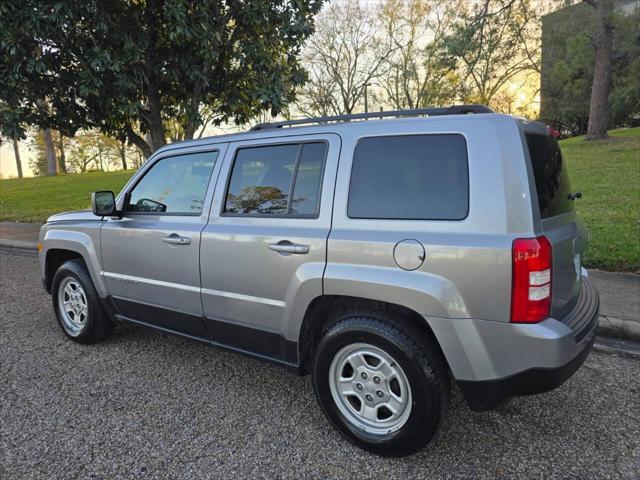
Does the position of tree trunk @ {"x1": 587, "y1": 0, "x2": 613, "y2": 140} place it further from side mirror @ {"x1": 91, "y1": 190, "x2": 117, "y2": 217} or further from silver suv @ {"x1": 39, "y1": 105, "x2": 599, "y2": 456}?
side mirror @ {"x1": 91, "y1": 190, "x2": 117, "y2": 217}

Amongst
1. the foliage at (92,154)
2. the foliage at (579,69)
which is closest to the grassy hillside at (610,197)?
the foliage at (579,69)

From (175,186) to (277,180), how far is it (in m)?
1.00

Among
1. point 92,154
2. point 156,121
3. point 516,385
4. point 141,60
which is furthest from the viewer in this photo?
point 92,154

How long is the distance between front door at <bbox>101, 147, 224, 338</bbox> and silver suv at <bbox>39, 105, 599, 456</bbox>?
18 mm

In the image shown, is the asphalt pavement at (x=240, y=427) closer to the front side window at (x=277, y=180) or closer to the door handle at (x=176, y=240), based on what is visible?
the door handle at (x=176, y=240)

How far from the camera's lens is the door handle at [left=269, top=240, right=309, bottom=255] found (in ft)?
8.40

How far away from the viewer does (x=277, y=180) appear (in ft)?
9.38

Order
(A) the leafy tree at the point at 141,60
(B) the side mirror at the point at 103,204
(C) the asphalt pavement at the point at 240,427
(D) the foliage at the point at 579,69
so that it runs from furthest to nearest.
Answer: (D) the foliage at the point at 579,69
(A) the leafy tree at the point at 141,60
(B) the side mirror at the point at 103,204
(C) the asphalt pavement at the point at 240,427

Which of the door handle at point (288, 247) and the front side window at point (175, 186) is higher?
the front side window at point (175, 186)

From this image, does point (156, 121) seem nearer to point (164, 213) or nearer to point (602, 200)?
point (164, 213)

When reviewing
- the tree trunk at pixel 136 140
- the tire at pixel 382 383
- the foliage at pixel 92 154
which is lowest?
A: the tire at pixel 382 383

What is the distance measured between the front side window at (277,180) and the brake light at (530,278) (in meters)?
1.14

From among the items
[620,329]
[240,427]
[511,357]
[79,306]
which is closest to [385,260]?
[511,357]

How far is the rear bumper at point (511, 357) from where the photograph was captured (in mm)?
2045
